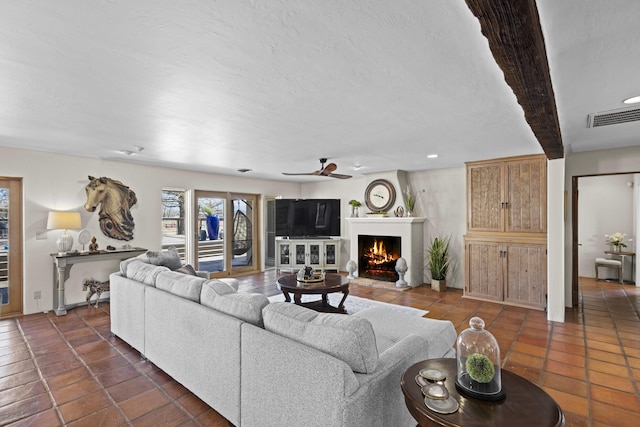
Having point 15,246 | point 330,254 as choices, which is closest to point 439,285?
point 330,254

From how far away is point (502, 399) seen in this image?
1.32 metres

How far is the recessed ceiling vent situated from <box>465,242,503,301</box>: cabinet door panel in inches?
90.1

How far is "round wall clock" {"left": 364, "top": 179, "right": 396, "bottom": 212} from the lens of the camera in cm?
638

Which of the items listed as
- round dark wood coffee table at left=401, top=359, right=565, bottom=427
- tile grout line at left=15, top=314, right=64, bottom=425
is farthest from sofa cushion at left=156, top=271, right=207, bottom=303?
round dark wood coffee table at left=401, top=359, right=565, bottom=427

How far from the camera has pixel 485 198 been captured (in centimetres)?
496

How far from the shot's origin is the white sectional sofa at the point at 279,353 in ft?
4.84

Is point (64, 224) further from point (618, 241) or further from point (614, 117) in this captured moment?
point (618, 241)

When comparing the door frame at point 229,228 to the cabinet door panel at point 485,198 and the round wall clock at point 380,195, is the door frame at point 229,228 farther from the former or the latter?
the cabinet door panel at point 485,198

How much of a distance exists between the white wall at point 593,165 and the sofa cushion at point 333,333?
435cm

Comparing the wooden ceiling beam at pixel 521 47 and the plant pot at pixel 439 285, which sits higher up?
the wooden ceiling beam at pixel 521 47

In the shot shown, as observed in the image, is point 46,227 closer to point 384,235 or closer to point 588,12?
point 384,235

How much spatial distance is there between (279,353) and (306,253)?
5473mm

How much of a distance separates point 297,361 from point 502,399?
3.03ft

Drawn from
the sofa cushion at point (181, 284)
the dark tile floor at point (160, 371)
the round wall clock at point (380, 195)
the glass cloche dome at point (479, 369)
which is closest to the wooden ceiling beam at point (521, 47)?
the glass cloche dome at point (479, 369)
